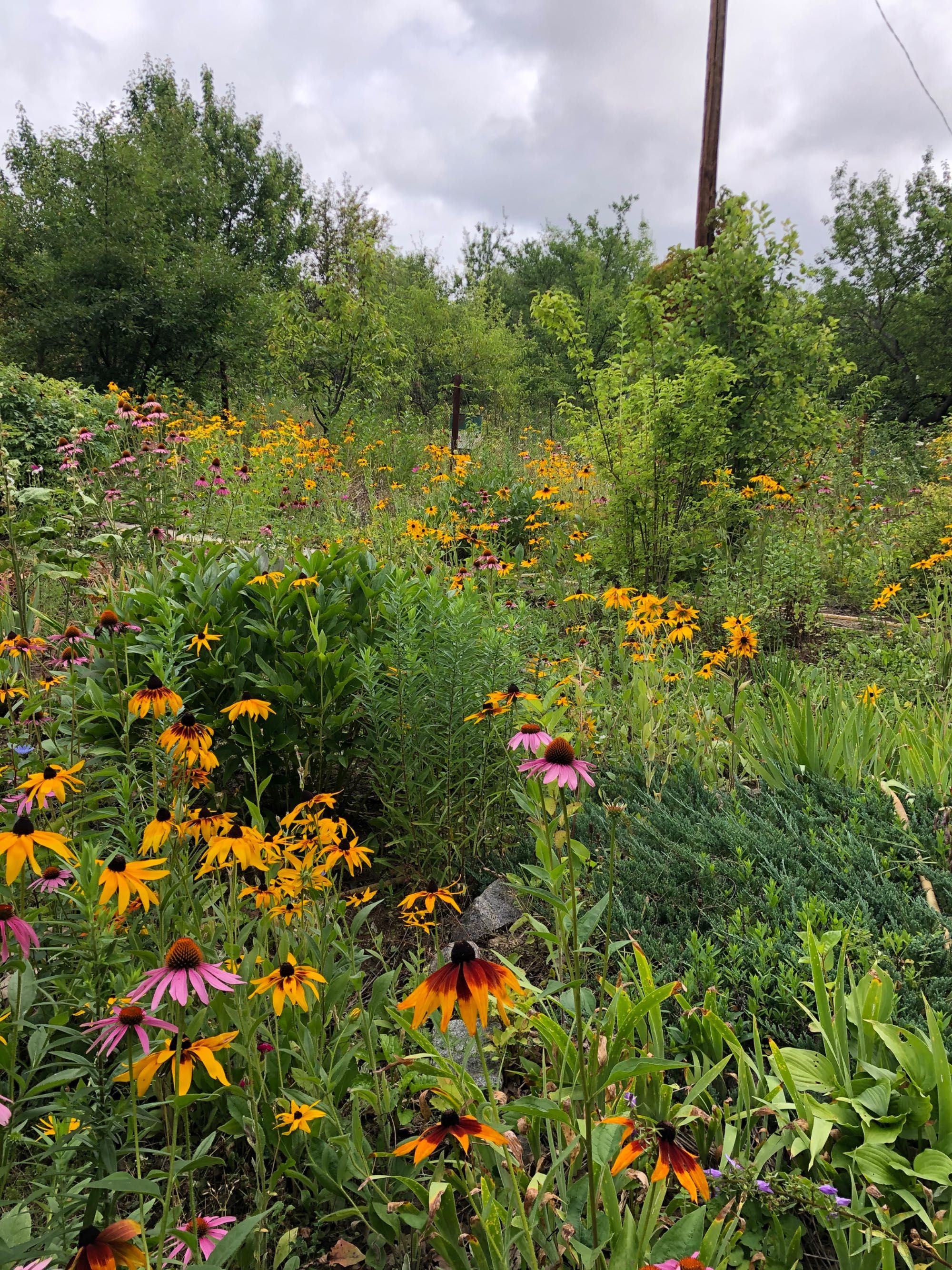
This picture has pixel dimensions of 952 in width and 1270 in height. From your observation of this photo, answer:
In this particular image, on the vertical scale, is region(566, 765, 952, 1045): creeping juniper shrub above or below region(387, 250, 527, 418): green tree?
below

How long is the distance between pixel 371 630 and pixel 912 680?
264 centimetres

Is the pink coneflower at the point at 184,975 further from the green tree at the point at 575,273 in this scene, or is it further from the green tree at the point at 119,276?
the green tree at the point at 575,273

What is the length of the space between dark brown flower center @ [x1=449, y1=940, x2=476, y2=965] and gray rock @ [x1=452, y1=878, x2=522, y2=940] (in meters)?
1.41

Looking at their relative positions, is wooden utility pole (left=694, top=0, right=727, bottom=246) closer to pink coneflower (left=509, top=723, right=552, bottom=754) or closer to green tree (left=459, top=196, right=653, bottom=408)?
pink coneflower (left=509, top=723, right=552, bottom=754)

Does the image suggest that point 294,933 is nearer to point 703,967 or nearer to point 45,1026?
point 45,1026

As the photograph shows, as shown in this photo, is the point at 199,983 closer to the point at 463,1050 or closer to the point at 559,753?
the point at 559,753

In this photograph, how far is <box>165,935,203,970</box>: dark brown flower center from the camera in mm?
847

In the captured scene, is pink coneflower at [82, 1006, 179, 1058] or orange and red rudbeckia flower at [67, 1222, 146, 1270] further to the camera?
pink coneflower at [82, 1006, 179, 1058]

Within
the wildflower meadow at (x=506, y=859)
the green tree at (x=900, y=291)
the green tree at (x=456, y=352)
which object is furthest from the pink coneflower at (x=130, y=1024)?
the green tree at (x=900, y=291)

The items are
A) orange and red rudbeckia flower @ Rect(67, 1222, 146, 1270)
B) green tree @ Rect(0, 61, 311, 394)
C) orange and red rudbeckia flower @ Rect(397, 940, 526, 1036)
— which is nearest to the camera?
orange and red rudbeckia flower @ Rect(67, 1222, 146, 1270)

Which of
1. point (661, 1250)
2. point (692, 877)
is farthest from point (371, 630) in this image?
point (661, 1250)

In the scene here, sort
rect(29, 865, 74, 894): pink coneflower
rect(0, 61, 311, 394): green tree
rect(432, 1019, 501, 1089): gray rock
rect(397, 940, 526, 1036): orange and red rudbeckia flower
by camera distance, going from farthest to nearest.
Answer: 1. rect(0, 61, 311, 394): green tree
2. rect(432, 1019, 501, 1089): gray rock
3. rect(29, 865, 74, 894): pink coneflower
4. rect(397, 940, 526, 1036): orange and red rudbeckia flower

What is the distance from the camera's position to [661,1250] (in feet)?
3.05

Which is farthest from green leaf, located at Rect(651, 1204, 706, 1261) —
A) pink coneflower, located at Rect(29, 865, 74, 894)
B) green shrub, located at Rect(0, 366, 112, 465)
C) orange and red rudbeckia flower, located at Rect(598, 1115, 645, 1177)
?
green shrub, located at Rect(0, 366, 112, 465)
